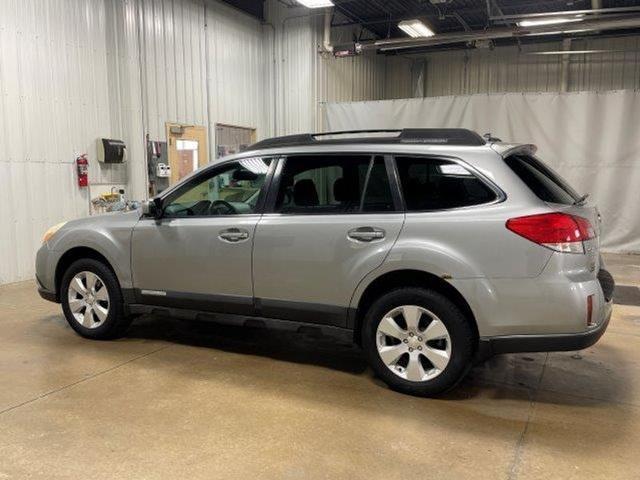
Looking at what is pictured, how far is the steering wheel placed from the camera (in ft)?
13.9

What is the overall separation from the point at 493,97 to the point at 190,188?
21.4 feet

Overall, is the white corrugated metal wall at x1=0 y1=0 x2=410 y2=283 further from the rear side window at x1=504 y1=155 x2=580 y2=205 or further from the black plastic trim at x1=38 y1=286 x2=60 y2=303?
the rear side window at x1=504 y1=155 x2=580 y2=205

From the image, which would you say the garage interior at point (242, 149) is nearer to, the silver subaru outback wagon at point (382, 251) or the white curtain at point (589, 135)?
the white curtain at point (589, 135)

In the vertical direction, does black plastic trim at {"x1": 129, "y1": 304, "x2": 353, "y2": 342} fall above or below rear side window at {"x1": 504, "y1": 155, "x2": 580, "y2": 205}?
below

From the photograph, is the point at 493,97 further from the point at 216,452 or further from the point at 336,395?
the point at 216,452

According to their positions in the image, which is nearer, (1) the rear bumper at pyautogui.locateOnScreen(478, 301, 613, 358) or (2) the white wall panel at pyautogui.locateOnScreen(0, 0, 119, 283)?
(1) the rear bumper at pyautogui.locateOnScreen(478, 301, 613, 358)

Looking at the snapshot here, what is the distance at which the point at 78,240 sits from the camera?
4656 millimetres

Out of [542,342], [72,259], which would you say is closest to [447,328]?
[542,342]

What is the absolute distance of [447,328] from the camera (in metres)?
3.40

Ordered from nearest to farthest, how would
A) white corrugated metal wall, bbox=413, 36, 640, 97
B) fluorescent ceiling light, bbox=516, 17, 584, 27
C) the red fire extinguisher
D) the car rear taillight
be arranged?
1. the car rear taillight
2. the red fire extinguisher
3. fluorescent ceiling light, bbox=516, 17, 584, 27
4. white corrugated metal wall, bbox=413, 36, 640, 97

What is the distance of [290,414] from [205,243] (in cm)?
150

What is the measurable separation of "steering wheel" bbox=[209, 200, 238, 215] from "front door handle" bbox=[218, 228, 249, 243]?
0.65 feet

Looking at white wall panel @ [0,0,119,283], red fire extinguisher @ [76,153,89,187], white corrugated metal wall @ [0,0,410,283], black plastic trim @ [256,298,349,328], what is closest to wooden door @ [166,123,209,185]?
white corrugated metal wall @ [0,0,410,283]

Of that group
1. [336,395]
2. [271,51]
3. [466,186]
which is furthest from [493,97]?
[336,395]
